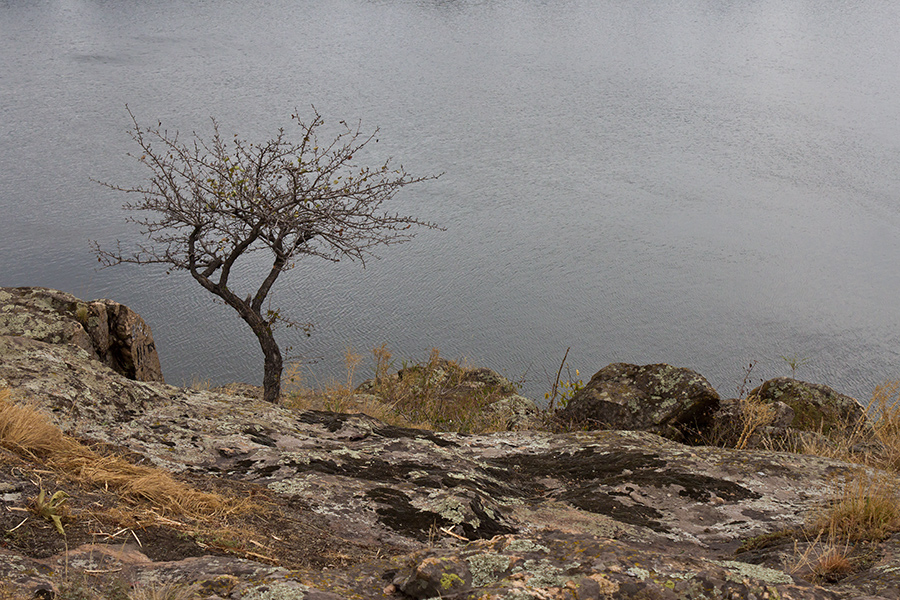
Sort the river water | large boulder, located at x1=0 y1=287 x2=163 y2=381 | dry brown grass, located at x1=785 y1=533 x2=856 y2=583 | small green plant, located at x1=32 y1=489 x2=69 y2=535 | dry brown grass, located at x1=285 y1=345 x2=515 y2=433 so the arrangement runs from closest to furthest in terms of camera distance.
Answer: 1. small green plant, located at x1=32 y1=489 x2=69 y2=535
2. dry brown grass, located at x1=785 y1=533 x2=856 y2=583
3. large boulder, located at x1=0 y1=287 x2=163 y2=381
4. dry brown grass, located at x1=285 y1=345 x2=515 y2=433
5. the river water

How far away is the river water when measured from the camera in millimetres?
14062

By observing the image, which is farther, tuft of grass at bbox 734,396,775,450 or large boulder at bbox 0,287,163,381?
tuft of grass at bbox 734,396,775,450

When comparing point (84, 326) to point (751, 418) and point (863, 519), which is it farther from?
point (751, 418)

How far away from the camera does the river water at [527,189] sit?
14.1 meters

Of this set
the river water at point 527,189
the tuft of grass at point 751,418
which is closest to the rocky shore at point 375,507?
the tuft of grass at point 751,418

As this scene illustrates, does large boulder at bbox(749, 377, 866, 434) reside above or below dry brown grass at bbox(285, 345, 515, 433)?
above

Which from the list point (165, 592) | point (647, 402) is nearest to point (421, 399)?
point (647, 402)

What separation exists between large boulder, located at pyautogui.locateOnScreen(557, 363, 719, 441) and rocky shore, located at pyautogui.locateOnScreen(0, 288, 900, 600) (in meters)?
2.08

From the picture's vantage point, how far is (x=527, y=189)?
18234 mm

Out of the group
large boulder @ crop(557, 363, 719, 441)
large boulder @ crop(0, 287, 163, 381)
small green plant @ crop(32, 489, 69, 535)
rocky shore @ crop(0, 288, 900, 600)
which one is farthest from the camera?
large boulder @ crop(557, 363, 719, 441)

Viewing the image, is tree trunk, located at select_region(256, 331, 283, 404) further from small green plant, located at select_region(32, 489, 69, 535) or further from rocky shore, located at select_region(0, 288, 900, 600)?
small green plant, located at select_region(32, 489, 69, 535)

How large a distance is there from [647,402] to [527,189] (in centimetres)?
1164

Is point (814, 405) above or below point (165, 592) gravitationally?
below

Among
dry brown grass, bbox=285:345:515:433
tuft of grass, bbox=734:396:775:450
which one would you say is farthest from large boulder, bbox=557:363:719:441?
dry brown grass, bbox=285:345:515:433
